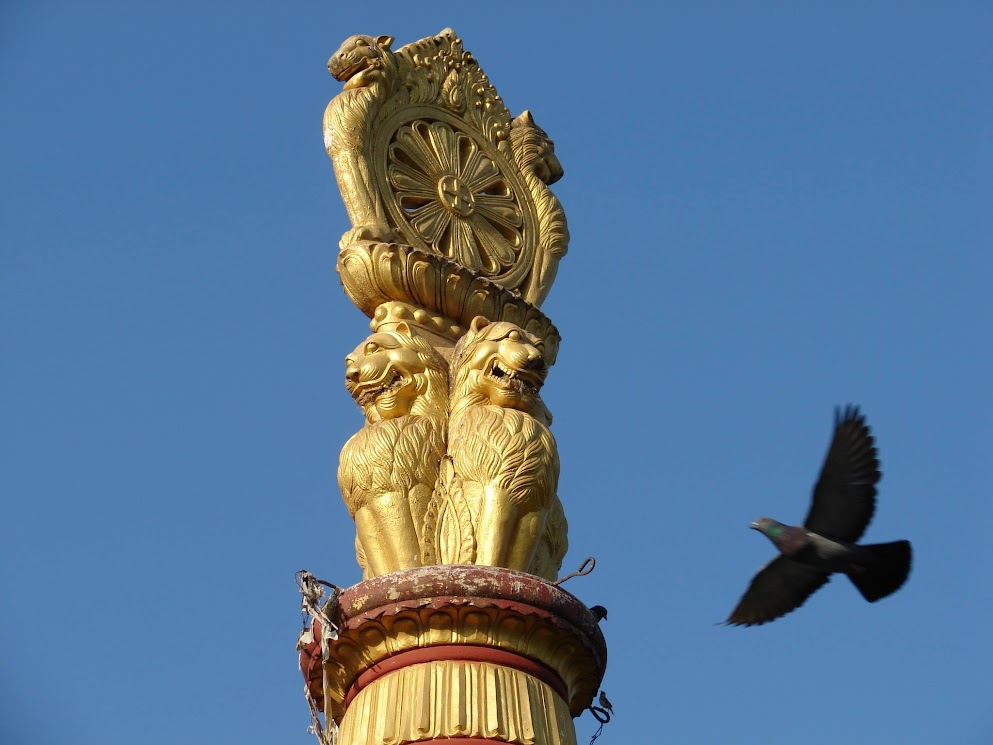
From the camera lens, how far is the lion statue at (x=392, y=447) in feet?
33.4

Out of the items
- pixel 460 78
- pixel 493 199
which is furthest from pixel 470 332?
pixel 460 78

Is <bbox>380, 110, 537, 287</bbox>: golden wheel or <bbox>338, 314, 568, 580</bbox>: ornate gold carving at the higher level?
<bbox>380, 110, 537, 287</bbox>: golden wheel

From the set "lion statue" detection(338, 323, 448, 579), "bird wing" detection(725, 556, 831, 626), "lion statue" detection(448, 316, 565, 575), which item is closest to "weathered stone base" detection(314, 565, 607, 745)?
"lion statue" detection(448, 316, 565, 575)

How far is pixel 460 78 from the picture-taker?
13.1 meters

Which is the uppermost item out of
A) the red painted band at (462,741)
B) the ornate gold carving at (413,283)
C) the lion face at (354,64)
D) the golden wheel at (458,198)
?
the lion face at (354,64)

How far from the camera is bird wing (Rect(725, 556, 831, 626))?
10523 millimetres

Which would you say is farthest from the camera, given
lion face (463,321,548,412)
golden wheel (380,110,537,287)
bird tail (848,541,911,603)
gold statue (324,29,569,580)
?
golden wheel (380,110,537,287)

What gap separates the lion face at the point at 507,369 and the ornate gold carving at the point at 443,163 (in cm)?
111

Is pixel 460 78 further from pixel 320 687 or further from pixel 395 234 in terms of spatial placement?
pixel 320 687

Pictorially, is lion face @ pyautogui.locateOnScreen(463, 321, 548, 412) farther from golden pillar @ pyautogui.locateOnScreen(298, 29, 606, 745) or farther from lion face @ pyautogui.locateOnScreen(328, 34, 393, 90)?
lion face @ pyautogui.locateOnScreen(328, 34, 393, 90)

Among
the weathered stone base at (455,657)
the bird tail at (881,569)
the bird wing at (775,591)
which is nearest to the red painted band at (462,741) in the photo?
the weathered stone base at (455,657)

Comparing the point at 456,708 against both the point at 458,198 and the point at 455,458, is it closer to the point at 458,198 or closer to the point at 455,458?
the point at 455,458

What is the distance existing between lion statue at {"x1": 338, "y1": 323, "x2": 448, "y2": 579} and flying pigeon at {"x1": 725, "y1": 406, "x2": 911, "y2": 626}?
1815 millimetres

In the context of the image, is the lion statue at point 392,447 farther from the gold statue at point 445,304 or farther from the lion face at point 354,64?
the lion face at point 354,64
